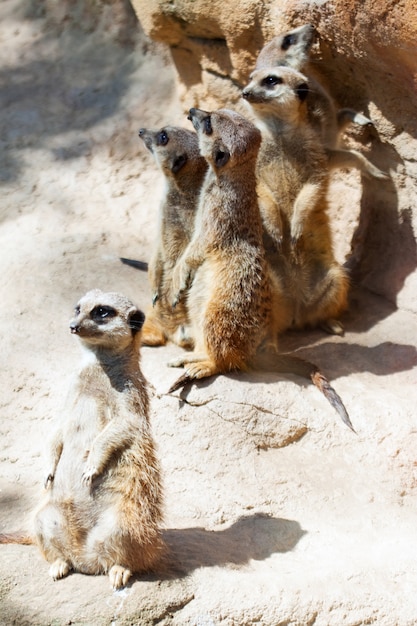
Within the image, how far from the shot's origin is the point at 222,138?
166 inches

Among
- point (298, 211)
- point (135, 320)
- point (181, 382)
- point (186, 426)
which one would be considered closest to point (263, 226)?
point (298, 211)

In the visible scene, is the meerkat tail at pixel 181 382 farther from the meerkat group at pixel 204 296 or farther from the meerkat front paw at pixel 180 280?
the meerkat front paw at pixel 180 280

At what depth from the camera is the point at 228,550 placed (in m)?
3.31

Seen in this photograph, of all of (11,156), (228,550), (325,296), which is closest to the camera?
(228,550)

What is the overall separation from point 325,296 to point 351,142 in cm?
96

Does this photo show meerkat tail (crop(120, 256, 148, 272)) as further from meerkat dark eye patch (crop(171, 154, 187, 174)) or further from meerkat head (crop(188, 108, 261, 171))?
meerkat head (crop(188, 108, 261, 171))

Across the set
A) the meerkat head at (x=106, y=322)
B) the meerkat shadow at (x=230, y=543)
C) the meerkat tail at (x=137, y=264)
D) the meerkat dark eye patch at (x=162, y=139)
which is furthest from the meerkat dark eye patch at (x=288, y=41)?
the meerkat shadow at (x=230, y=543)

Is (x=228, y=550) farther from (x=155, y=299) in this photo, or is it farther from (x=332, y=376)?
(x=155, y=299)

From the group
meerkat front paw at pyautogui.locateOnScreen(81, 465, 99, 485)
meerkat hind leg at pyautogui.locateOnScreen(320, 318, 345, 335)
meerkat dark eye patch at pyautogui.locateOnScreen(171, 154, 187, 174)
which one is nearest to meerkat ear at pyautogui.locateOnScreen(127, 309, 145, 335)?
meerkat front paw at pyautogui.locateOnScreen(81, 465, 99, 485)

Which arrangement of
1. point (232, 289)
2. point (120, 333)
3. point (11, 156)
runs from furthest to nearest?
point (11, 156) → point (232, 289) → point (120, 333)

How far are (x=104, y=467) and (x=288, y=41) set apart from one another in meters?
2.82

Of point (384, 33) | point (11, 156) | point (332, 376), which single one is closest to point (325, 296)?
point (332, 376)

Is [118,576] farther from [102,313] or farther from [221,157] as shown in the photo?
[221,157]

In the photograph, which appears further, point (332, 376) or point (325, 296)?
point (325, 296)
